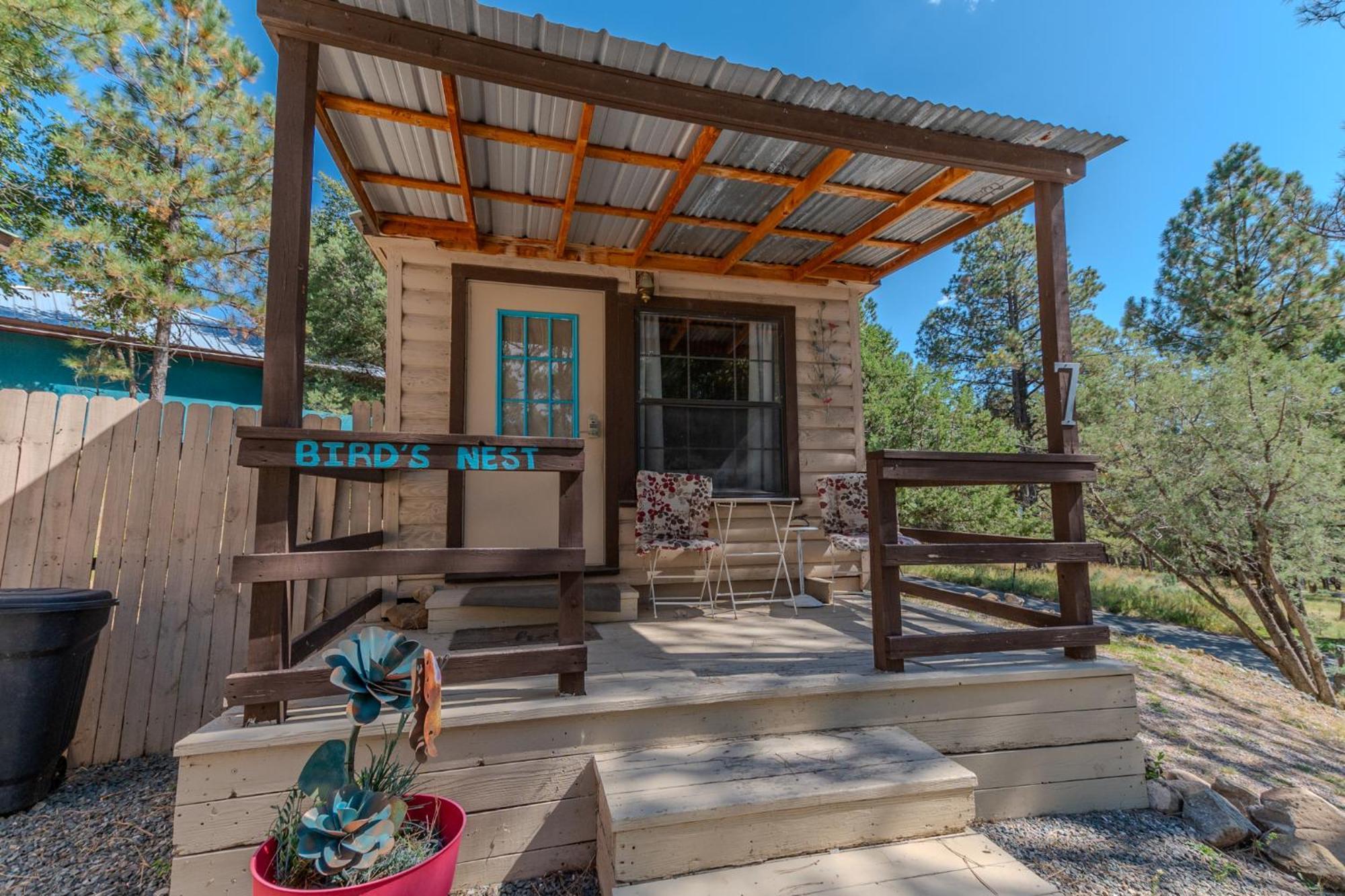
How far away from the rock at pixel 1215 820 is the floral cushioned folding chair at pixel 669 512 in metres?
2.30

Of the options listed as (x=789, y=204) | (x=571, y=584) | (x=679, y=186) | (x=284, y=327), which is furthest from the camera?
(x=789, y=204)

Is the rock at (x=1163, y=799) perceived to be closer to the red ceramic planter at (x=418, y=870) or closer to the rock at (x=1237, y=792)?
the rock at (x=1237, y=792)

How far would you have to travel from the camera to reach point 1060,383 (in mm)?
2703

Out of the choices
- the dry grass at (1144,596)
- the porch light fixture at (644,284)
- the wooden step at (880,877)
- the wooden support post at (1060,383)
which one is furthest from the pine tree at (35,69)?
the dry grass at (1144,596)

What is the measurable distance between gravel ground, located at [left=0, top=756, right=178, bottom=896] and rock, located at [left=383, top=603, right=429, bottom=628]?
1077 millimetres

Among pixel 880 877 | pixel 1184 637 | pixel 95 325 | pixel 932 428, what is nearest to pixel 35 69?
pixel 95 325

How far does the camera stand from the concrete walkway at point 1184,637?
613cm

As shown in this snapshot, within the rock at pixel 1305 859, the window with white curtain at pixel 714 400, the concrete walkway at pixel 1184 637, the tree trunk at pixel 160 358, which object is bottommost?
the concrete walkway at pixel 1184 637

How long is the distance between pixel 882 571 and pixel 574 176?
238cm

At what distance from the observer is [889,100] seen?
244 centimetres

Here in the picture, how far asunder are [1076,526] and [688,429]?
2.38m

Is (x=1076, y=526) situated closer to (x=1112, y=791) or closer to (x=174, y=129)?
(x=1112, y=791)

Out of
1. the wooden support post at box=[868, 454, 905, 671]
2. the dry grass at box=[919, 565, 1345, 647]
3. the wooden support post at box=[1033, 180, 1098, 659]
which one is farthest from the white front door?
the dry grass at box=[919, 565, 1345, 647]

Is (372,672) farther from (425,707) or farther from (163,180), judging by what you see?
(163,180)
